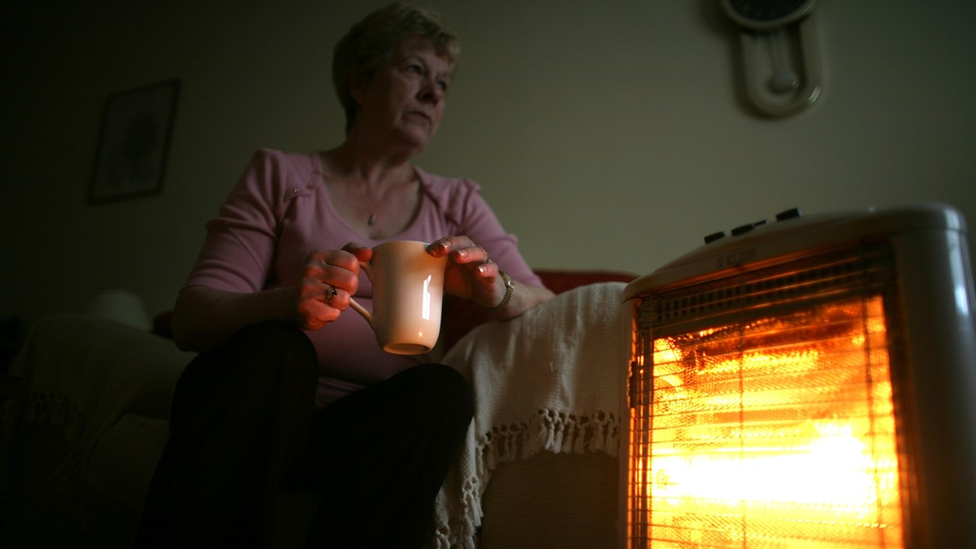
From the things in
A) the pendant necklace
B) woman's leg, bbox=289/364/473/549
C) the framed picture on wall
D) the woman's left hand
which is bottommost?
woman's leg, bbox=289/364/473/549

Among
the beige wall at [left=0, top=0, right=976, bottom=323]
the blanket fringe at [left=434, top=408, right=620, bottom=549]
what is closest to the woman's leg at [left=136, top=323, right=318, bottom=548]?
the blanket fringe at [left=434, top=408, right=620, bottom=549]

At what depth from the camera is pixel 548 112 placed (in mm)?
1802

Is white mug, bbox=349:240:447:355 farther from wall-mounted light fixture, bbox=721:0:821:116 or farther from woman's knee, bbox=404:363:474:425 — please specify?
wall-mounted light fixture, bbox=721:0:821:116

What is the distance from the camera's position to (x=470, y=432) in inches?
31.8

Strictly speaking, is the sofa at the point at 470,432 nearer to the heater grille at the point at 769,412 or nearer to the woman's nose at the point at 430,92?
the heater grille at the point at 769,412

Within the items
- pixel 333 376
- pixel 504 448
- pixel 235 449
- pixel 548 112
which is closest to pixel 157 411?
pixel 333 376

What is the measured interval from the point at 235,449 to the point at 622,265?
114 cm

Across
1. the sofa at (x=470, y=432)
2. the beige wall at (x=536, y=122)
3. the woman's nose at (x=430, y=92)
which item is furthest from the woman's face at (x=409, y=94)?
the beige wall at (x=536, y=122)

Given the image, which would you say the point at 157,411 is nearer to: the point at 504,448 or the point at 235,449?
the point at 235,449

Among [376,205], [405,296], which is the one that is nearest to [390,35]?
[376,205]

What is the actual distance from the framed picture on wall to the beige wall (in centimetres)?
5

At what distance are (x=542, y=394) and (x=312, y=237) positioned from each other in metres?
0.45

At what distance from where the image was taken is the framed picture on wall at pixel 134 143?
7.31 feet

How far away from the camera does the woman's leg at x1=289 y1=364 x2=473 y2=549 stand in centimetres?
74
